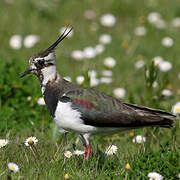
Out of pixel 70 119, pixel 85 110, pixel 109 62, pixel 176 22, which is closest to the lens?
pixel 70 119

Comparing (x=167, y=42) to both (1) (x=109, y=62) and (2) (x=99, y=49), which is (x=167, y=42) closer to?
(2) (x=99, y=49)

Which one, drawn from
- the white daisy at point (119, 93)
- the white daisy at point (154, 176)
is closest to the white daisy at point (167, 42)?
the white daisy at point (119, 93)

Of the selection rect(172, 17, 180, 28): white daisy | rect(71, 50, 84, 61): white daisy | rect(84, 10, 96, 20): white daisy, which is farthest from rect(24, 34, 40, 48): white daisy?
rect(172, 17, 180, 28): white daisy

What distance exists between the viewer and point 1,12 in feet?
29.7

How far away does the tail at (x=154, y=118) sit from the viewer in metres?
4.60

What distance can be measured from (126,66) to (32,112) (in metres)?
2.55

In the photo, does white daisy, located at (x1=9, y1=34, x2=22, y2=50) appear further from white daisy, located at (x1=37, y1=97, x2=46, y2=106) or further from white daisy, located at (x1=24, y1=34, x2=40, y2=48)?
white daisy, located at (x1=37, y1=97, x2=46, y2=106)

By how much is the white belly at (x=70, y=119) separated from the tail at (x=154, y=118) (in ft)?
1.86

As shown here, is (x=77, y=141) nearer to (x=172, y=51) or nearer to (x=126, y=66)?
(x=126, y=66)

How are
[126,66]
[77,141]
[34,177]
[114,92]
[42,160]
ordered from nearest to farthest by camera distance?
1. [34,177]
2. [42,160]
3. [77,141]
4. [114,92]
5. [126,66]

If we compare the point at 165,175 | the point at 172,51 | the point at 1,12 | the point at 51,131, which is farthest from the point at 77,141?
the point at 1,12

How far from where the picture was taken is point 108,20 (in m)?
8.95

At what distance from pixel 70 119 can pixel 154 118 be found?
92 cm

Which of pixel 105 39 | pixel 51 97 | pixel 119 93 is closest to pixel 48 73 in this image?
pixel 51 97
